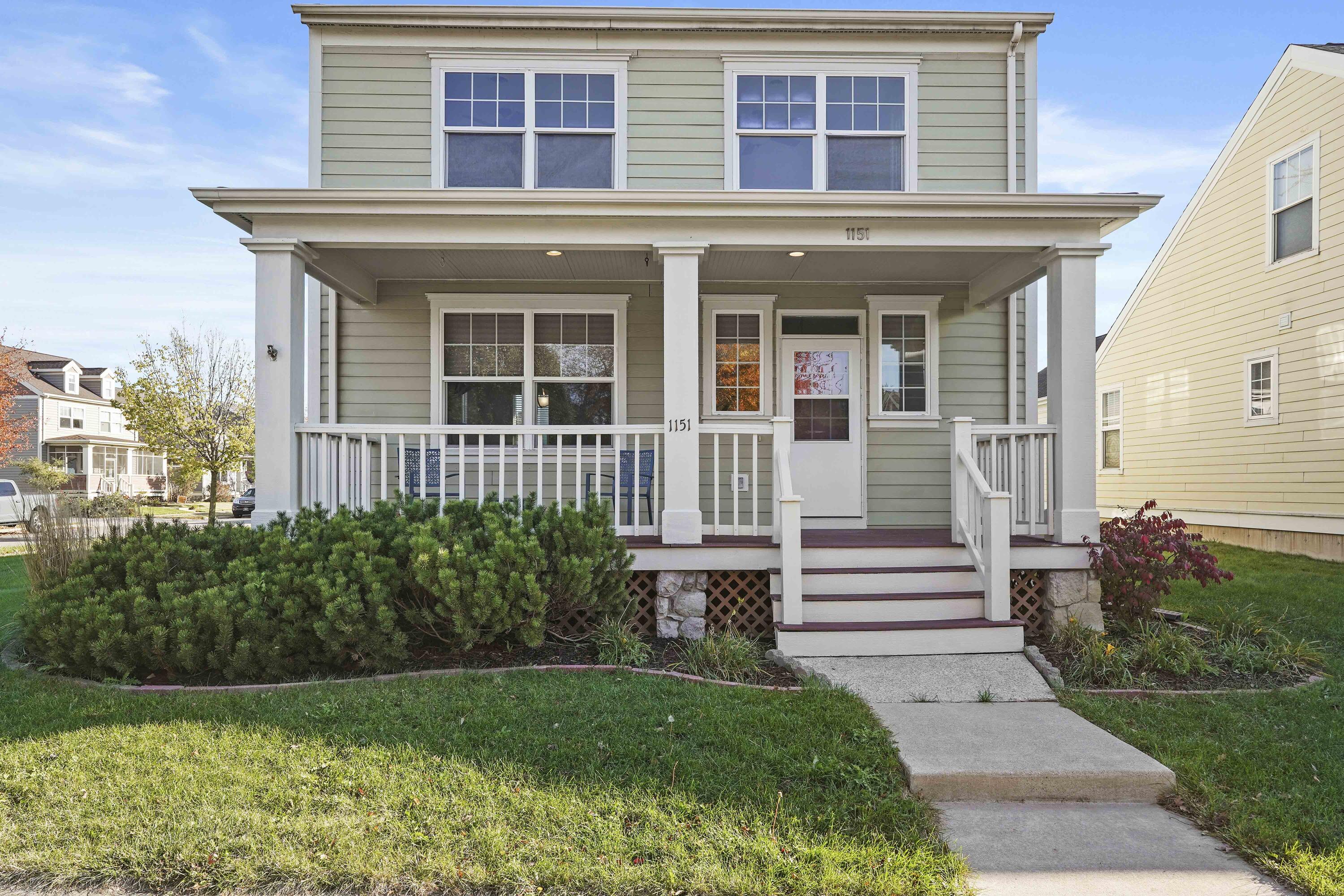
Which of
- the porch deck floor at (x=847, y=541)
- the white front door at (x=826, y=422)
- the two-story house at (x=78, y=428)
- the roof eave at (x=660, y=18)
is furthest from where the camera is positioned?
the two-story house at (x=78, y=428)

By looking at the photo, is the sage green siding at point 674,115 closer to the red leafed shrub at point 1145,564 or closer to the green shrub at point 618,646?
the green shrub at point 618,646

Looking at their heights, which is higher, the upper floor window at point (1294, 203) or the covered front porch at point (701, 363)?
the upper floor window at point (1294, 203)

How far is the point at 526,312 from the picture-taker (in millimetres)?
7586

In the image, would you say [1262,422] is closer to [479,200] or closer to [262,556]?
[479,200]

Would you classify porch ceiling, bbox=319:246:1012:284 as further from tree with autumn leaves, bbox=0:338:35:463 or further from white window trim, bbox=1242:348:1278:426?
tree with autumn leaves, bbox=0:338:35:463

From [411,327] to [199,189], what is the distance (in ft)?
7.85

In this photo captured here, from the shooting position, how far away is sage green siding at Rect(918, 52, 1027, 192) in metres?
7.63

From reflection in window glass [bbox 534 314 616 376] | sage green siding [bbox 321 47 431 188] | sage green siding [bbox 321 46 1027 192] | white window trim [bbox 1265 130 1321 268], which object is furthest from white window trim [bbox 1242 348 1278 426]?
sage green siding [bbox 321 47 431 188]

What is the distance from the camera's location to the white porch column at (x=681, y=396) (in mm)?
5617

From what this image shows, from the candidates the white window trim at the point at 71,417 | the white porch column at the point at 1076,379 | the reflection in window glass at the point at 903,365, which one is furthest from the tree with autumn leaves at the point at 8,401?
the white porch column at the point at 1076,379

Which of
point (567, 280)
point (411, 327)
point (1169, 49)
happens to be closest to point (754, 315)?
point (567, 280)

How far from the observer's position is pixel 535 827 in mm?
2725

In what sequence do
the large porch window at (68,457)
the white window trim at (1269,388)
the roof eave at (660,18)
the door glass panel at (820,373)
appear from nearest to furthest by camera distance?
the roof eave at (660,18) → the door glass panel at (820,373) → the white window trim at (1269,388) → the large porch window at (68,457)

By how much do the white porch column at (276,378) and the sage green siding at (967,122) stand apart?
20.5 ft
